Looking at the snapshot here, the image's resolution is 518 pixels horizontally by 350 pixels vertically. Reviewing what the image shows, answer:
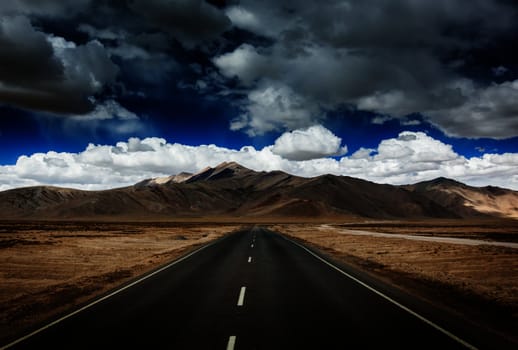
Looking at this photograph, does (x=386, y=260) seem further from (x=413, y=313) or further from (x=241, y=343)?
(x=241, y=343)

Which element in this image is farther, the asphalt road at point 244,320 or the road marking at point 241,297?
the road marking at point 241,297

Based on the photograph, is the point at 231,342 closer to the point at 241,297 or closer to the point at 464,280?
the point at 241,297

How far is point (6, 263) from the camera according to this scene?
2109cm

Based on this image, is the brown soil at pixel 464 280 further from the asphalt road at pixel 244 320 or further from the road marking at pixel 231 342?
the road marking at pixel 231 342

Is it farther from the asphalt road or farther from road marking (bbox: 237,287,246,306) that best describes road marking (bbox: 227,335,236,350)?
road marking (bbox: 237,287,246,306)

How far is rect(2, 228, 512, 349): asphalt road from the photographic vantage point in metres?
7.16

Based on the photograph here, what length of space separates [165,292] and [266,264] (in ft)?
26.4

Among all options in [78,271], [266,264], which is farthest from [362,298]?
[78,271]

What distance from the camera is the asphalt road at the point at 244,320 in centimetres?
716

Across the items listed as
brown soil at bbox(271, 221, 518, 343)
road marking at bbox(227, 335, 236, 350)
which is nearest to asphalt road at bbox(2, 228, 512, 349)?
road marking at bbox(227, 335, 236, 350)

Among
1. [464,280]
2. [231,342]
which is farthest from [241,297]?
[464,280]

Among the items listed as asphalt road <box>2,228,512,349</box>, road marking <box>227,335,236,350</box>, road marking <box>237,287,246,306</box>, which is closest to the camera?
road marking <box>227,335,236,350</box>

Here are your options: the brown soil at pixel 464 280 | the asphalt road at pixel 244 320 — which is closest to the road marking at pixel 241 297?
the asphalt road at pixel 244 320

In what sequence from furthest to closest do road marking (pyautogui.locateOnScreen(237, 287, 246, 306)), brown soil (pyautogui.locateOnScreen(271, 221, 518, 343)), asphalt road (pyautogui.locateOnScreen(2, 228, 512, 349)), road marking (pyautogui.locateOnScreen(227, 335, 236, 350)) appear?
road marking (pyautogui.locateOnScreen(237, 287, 246, 306)) < brown soil (pyautogui.locateOnScreen(271, 221, 518, 343)) < asphalt road (pyautogui.locateOnScreen(2, 228, 512, 349)) < road marking (pyautogui.locateOnScreen(227, 335, 236, 350))
